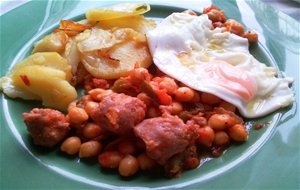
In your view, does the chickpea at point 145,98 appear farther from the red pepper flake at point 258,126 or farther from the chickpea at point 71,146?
the red pepper flake at point 258,126

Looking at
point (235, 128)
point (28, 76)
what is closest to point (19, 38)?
point (28, 76)

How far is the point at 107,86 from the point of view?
319 cm

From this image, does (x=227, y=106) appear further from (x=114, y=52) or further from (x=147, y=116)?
(x=114, y=52)

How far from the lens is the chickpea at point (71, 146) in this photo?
2783 millimetres

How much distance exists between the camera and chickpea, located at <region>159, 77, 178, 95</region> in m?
2.99

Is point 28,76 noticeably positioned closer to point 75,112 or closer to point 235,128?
point 75,112

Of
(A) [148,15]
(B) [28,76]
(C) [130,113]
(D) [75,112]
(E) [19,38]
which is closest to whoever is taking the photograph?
(C) [130,113]

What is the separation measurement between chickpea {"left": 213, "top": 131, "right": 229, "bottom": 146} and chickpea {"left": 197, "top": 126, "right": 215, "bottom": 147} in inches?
1.6

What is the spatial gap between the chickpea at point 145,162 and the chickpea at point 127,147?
8cm

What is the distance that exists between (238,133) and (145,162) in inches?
24.7

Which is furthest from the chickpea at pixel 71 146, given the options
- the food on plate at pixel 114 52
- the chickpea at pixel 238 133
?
the chickpea at pixel 238 133

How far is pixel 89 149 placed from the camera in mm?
2746

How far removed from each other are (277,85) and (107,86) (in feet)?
3.95

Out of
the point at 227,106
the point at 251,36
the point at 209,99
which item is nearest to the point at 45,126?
the point at 209,99
